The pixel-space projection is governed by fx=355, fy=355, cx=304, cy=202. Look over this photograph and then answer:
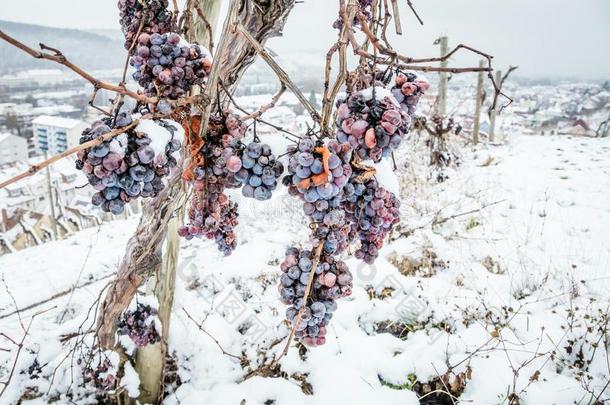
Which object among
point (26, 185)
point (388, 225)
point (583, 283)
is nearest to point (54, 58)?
point (388, 225)

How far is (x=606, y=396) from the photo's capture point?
2.08m

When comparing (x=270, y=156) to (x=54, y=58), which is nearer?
(x=54, y=58)

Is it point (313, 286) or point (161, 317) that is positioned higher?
point (313, 286)

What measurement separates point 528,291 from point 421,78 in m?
3.05

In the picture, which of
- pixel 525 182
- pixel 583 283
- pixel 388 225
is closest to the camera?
pixel 388 225

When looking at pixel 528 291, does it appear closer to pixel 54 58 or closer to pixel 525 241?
pixel 525 241

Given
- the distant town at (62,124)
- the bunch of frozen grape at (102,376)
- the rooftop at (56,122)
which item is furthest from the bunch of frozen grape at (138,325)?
the rooftop at (56,122)

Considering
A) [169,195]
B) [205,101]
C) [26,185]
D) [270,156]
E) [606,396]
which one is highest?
[205,101]

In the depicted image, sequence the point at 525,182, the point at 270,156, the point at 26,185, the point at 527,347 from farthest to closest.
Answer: the point at 26,185 → the point at 525,182 → the point at 527,347 → the point at 270,156

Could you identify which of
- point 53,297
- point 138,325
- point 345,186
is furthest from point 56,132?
point 345,186

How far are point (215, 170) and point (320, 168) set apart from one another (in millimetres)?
352

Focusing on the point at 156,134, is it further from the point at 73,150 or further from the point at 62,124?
the point at 62,124

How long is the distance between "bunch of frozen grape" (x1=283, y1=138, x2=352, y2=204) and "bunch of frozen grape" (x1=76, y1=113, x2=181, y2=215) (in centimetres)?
31

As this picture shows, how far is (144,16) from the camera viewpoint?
44.9 inches
